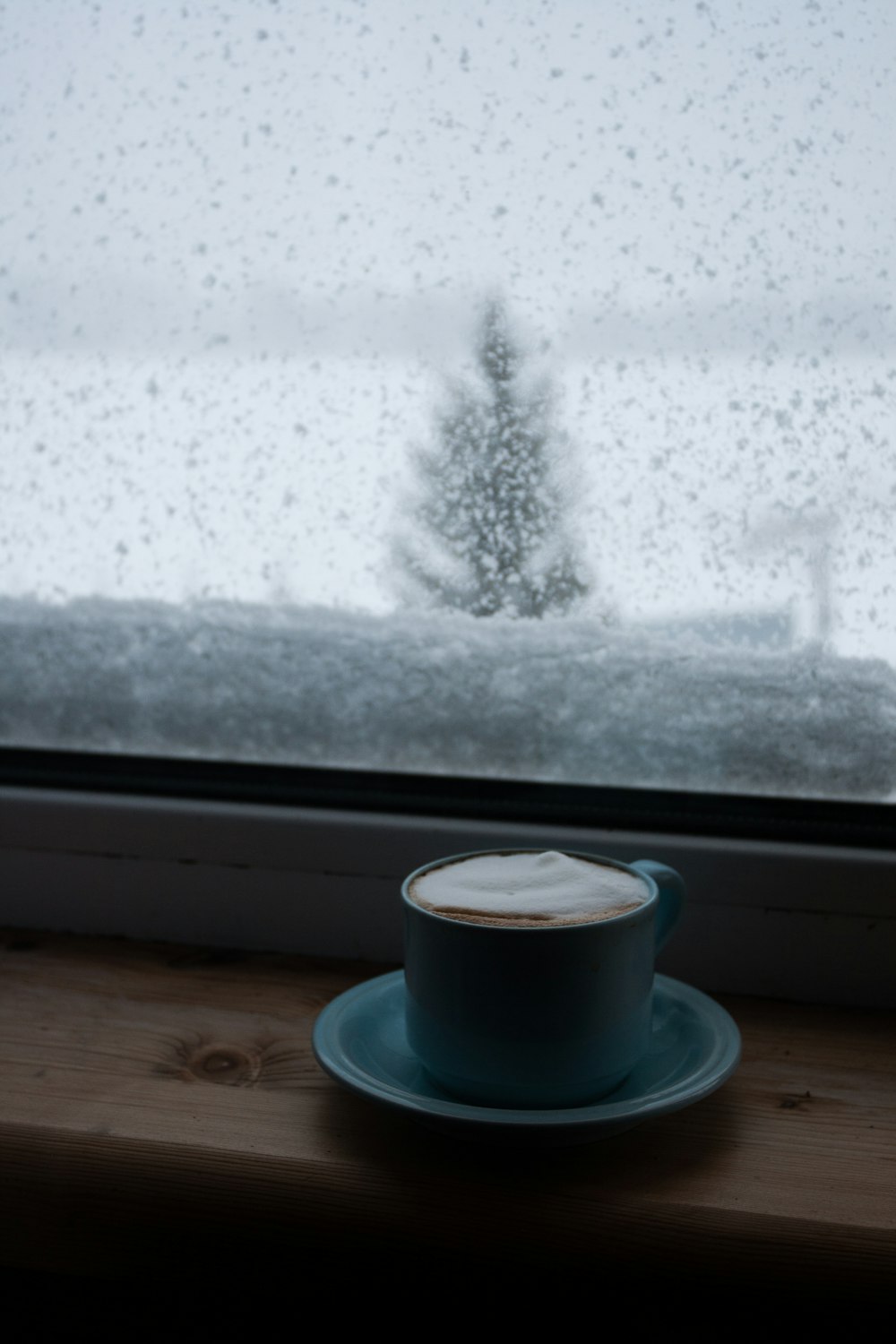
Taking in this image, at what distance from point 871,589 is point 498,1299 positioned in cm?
41

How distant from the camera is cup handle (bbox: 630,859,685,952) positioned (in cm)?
49

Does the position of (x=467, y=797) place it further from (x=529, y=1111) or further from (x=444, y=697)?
(x=529, y=1111)

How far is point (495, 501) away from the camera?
2.06ft

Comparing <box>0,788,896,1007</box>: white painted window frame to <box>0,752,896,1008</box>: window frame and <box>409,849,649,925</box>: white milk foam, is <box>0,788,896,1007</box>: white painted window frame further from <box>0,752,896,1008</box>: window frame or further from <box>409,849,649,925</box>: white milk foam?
<box>409,849,649,925</box>: white milk foam

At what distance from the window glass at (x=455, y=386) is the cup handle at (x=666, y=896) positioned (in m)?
0.14

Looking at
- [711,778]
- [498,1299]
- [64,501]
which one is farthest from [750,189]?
[498,1299]

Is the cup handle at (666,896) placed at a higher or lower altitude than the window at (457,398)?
lower

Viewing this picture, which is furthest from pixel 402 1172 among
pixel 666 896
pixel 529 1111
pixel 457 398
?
pixel 457 398

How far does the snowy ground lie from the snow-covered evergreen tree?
22mm

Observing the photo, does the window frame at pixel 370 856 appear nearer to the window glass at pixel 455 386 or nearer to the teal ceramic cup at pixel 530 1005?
the window glass at pixel 455 386

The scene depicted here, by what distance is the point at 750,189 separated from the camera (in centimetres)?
59

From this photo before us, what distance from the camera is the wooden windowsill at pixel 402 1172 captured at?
0.41 meters

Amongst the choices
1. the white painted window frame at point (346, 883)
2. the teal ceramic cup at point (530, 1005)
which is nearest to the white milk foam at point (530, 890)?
the teal ceramic cup at point (530, 1005)

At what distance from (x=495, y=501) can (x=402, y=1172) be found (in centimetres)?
37
